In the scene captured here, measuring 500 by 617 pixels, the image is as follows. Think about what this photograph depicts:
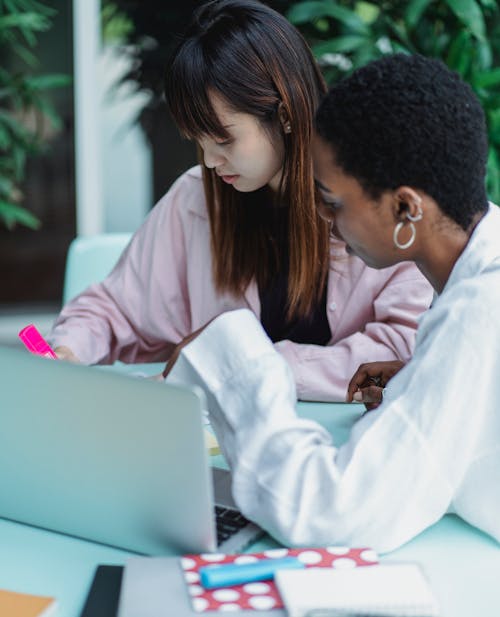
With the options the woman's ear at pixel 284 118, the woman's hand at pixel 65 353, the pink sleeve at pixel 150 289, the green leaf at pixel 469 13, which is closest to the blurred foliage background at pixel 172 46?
the green leaf at pixel 469 13

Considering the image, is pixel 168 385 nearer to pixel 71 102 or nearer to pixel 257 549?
pixel 257 549

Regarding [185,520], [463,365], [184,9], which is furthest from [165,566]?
[184,9]

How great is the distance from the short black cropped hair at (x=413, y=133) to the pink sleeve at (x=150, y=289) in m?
Answer: 0.83

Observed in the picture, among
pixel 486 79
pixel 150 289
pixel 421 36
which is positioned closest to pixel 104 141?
pixel 421 36

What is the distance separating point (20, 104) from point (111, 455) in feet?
10.6

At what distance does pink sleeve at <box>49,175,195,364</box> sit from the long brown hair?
16 centimetres

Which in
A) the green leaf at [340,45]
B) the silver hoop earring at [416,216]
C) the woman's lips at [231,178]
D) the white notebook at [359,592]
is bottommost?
the white notebook at [359,592]

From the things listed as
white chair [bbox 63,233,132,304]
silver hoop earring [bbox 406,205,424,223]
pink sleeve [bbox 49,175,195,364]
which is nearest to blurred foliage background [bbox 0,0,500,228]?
white chair [bbox 63,233,132,304]

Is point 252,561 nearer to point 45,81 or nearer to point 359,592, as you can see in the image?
point 359,592

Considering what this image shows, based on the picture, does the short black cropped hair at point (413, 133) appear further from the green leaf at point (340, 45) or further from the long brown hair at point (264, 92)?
the green leaf at point (340, 45)

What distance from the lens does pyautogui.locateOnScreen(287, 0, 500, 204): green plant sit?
2.76 metres

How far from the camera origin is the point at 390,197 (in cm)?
96

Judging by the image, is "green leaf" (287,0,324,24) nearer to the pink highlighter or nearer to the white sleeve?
the pink highlighter

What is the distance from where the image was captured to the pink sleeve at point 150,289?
1.78 m
